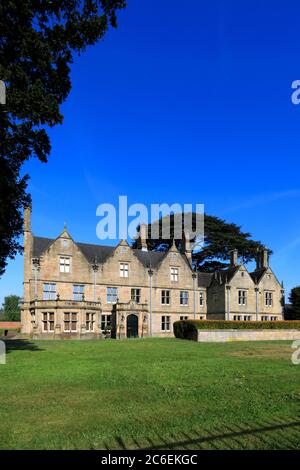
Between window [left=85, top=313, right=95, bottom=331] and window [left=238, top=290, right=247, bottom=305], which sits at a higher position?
window [left=238, top=290, right=247, bottom=305]

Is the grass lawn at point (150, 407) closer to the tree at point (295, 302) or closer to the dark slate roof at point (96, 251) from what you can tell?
the dark slate roof at point (96, 251)

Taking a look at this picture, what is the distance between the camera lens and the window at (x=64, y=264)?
4222cm

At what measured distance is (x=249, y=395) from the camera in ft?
32.1

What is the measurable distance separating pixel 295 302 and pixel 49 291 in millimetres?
31716

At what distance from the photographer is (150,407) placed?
8.67 metres

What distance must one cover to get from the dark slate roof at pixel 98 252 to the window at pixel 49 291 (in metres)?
3.09

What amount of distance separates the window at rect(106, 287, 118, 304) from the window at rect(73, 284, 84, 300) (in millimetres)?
2877

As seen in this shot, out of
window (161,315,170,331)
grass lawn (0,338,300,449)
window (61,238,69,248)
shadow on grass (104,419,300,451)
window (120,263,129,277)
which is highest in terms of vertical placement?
window (61,238,69,248)

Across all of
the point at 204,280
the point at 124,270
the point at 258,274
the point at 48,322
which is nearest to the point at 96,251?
the point at 124,270

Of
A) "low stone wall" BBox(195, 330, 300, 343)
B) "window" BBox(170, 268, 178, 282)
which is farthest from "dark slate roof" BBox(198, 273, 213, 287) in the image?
"low stone wall" BBox(195, 330, 300, 343)

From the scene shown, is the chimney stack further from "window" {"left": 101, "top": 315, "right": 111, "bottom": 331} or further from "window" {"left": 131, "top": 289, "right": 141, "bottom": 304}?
"window" {"left": 131, "top": 289, "right": 141, "bottom": 304}

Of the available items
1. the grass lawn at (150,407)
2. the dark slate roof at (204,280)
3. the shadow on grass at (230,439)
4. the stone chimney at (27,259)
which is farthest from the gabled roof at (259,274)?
the shadow on grass at (230,439)

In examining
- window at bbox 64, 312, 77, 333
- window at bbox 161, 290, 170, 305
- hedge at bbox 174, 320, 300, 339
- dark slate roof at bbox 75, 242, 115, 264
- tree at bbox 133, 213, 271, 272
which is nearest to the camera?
hedge at bbox 174, 320, 300, 339

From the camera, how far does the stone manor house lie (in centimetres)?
3975
